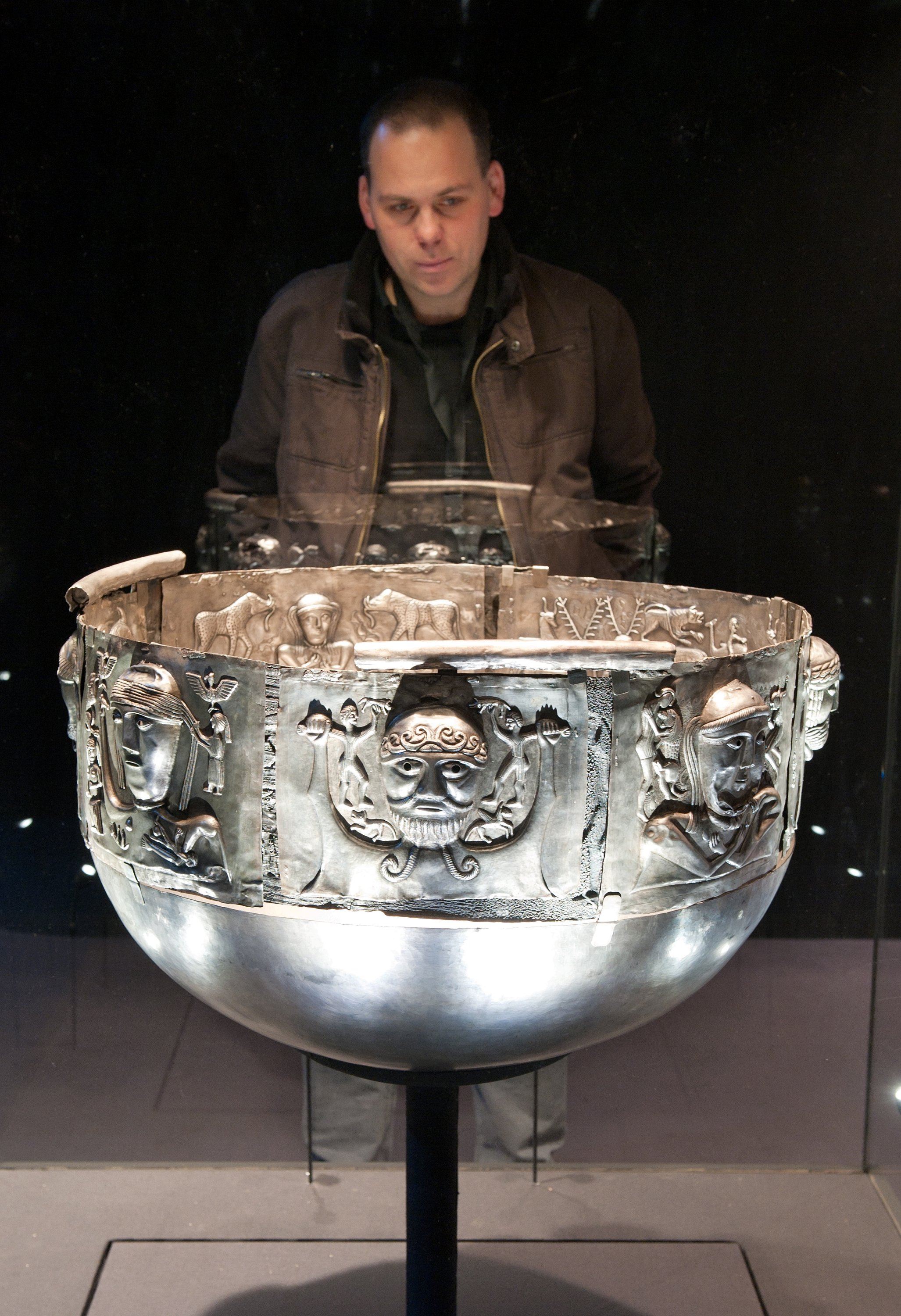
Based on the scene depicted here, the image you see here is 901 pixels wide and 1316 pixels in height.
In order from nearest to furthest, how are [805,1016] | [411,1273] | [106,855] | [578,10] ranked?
[106,855] → [411,1273] → [578,10] → [805,1016]

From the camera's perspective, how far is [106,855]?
1091 millimetres

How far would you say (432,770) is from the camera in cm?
92

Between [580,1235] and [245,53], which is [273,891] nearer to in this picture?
[580,1235]

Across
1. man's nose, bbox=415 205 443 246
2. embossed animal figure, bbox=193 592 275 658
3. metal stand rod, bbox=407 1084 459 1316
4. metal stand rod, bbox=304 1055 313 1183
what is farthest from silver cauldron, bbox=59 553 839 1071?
metal stand rod, bbox=304 1055 313 1183

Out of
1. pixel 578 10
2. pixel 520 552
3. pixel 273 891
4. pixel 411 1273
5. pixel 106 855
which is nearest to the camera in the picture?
pixel 273 891

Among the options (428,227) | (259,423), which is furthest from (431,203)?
(259,423)

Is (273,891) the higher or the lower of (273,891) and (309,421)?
the lower

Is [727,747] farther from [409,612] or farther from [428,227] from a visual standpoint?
[428,227]

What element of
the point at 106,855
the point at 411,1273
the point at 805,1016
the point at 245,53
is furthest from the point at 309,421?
the point at 805,1016

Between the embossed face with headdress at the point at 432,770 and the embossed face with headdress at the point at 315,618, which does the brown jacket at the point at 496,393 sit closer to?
the embossed face with headdress at the point at 315,618

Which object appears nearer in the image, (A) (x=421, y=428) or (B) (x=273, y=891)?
(B) (x=273, y=891)

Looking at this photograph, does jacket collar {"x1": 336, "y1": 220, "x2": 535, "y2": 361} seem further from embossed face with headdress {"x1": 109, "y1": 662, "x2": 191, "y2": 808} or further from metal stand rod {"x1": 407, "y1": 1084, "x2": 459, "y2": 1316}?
metal stand rod {"x1": 407, "y1": 1084, "x2": 459, "y2": 1316}

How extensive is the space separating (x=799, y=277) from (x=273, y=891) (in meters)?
1.28

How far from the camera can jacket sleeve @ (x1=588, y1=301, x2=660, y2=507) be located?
182cm
